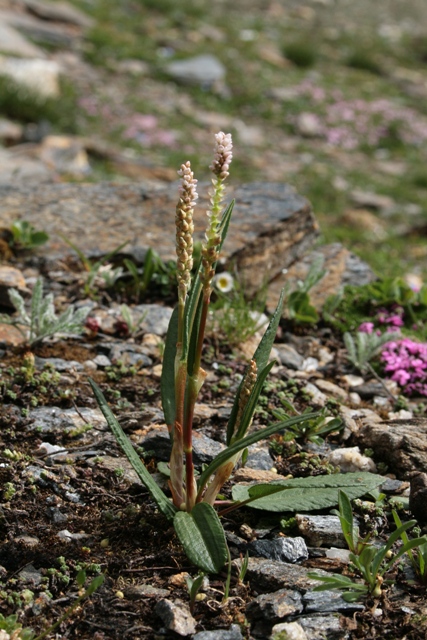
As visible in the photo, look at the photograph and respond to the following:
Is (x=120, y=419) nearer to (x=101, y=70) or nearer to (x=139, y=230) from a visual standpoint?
(x=139, y=230)

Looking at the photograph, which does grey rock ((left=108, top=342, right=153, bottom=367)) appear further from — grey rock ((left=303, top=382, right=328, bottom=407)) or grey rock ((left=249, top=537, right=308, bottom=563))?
grey rock ((left=249, top=537, right=308, bottom=563))

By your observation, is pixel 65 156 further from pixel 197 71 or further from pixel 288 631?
pixel 288 631

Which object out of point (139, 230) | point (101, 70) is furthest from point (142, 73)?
point (139, 230)

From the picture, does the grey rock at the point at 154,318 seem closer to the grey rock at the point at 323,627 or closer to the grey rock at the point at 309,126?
the grey rock at the point at 323,627

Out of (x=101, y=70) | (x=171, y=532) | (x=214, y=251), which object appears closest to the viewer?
(x=214, y=251)

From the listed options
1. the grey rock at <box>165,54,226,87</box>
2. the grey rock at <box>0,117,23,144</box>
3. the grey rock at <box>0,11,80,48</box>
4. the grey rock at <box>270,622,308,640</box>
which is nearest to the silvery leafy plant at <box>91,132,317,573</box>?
the grey rock at <box>270,622,308,640</box>

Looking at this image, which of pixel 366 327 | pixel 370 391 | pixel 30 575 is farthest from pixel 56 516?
pixel 366 327

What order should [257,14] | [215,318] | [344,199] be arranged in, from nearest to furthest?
[215,318], [344,199], [257,14]
